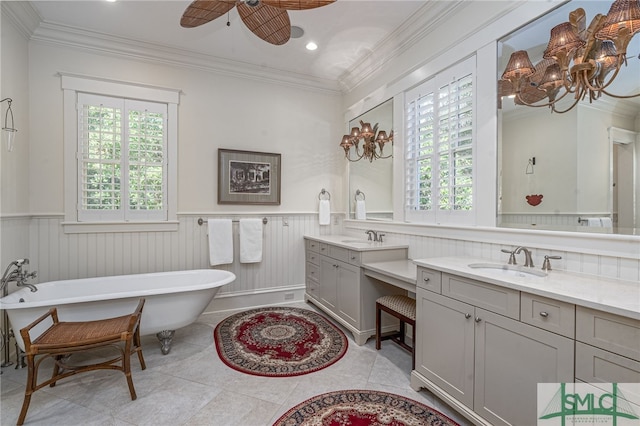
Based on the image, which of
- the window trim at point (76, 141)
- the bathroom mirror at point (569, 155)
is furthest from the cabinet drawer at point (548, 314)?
the window trim at point (76, 141)

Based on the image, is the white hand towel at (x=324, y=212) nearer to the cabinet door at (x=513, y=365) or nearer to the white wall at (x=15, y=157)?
the cabinet door at (x=513, y=365)

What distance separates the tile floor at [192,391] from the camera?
6.13 feet

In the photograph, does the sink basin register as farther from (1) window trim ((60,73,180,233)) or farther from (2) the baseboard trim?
(1) window trim ((60,73,180,233))

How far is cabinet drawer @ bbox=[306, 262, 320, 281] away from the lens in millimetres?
3750

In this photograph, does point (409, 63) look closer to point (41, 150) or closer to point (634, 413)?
point (634, 413)

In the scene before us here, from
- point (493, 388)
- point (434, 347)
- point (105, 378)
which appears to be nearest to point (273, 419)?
point (434, 347)

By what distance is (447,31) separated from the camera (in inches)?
100.0

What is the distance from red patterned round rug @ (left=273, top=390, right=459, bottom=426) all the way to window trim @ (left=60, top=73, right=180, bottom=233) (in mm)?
2479

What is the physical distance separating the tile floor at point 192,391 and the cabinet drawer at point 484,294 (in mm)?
772

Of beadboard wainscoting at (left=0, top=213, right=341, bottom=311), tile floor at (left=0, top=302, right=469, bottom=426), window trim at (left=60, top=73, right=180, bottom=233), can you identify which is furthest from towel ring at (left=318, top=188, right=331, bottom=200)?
tile floor at (left=0, top=302, right=469, bottom=426)

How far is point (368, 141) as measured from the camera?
11.8 ft

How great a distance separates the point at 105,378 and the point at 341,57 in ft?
12.6

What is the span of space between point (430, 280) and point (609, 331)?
0.93 meters

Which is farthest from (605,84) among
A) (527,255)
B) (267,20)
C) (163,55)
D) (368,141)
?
(163,55)
